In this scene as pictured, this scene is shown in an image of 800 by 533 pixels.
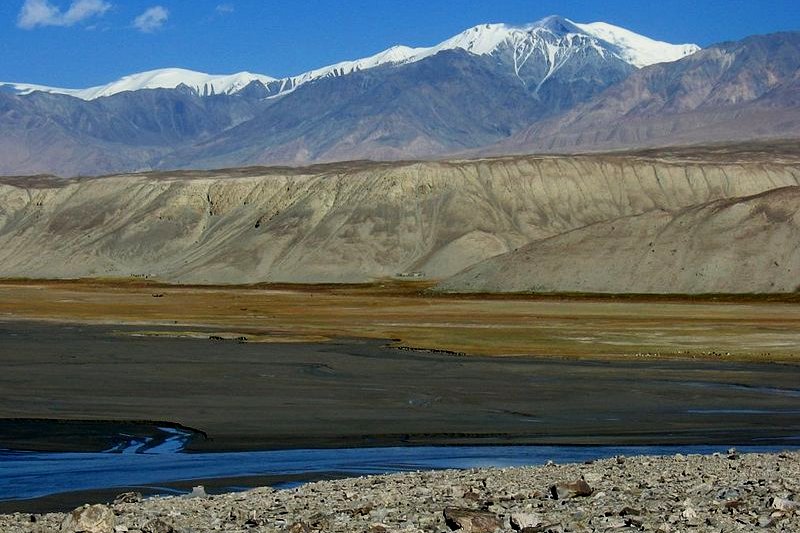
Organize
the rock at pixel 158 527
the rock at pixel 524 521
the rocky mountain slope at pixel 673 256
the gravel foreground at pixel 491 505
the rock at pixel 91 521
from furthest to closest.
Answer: the rocky mountain slope at pixel 673 256
the rock at pixel 158 527
the rock at pixel 91 521
the gravel foreground at pixel 491 505
the rock at pixel 524 521

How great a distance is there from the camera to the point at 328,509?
17.7 m

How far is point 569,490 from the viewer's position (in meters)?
18.1

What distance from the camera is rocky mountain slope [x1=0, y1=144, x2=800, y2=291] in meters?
157

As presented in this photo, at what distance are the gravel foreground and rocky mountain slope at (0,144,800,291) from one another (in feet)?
420

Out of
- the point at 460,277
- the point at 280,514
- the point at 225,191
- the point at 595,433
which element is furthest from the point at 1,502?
the point at 225,191

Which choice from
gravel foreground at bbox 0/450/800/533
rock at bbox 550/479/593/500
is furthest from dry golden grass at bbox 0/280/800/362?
rock at bbox 550/479/593/500

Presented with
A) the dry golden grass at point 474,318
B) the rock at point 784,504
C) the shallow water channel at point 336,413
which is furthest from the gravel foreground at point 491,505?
the dry golden grass at point 474,318

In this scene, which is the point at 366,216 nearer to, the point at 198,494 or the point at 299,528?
the point at 198,494

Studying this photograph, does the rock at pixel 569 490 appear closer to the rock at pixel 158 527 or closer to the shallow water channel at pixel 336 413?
the rock at pixel 158 527

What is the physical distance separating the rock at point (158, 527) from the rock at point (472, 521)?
10.9 ft

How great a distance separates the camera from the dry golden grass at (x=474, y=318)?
192 ft

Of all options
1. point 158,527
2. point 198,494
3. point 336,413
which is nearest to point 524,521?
point 158,527

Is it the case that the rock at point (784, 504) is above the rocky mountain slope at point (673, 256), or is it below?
below

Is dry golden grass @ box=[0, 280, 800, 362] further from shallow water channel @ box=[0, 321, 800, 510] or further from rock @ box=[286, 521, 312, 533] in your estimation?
rock @ box=[286, 521, 312, 533]
